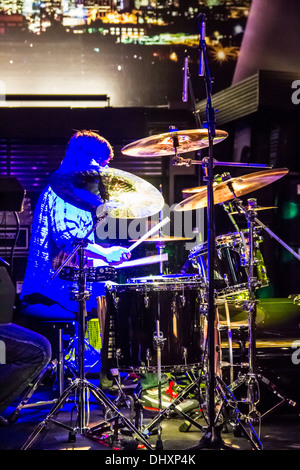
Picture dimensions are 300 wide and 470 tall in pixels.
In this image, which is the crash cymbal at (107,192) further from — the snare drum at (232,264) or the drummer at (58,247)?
the snare drum at (232,264)

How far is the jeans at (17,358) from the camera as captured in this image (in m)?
3.36

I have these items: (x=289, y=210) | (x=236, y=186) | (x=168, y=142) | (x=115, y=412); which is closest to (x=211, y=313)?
(x=115, y=412)

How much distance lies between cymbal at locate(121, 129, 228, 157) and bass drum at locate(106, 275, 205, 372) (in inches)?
38.0

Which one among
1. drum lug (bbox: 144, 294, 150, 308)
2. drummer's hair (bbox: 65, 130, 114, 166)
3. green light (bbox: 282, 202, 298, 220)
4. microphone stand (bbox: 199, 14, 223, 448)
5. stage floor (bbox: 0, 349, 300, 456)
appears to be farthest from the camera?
green light (bbox: 282, 202, 298, 220)

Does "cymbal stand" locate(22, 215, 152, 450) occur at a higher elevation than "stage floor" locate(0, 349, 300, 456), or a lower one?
higher

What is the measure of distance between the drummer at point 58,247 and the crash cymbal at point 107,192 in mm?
285

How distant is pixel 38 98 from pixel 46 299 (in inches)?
112

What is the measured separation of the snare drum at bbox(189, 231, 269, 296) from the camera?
3828 mm

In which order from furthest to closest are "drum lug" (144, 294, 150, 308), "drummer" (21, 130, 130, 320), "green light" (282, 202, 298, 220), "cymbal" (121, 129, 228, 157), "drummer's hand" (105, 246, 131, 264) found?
"green light" (282, 202, 298, 220) < "drummer" (21, 130, 130, 320) < "drummer's hand" (105, 246, 131, 264) < "cymbal" (121, 129, 228, 157) < "drum lug" (144, 294, 150, 308)

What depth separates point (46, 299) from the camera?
13.8ft

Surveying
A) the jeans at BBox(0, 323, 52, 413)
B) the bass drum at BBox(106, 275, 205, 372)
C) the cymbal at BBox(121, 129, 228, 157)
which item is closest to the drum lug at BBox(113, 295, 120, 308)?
the bass drum at BBox(106, 275, 205, 372)

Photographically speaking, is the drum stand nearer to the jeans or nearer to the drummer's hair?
the drummer's hair

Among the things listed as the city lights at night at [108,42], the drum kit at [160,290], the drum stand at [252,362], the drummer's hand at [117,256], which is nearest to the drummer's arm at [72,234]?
the drummer's hand at [117,256]
